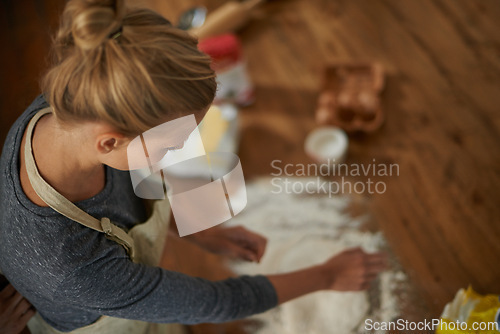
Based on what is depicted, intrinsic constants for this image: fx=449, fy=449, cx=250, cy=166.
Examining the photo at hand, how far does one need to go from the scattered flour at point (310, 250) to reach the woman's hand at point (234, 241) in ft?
0.41

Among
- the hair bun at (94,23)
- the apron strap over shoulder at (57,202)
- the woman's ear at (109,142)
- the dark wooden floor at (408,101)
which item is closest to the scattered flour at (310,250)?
the dark wooden floor at (408,101)

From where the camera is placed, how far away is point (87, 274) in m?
0.59

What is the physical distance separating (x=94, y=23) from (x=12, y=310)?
50cm

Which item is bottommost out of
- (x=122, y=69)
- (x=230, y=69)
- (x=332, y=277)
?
(x=332, y=277)

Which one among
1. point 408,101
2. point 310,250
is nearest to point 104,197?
point 310,250

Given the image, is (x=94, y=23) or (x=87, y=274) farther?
(x=87, y=274)

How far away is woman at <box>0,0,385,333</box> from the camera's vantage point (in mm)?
479

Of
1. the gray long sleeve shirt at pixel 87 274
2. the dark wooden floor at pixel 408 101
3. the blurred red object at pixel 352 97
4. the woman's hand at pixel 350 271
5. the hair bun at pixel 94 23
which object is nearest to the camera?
the hair bun at pixel 94 23

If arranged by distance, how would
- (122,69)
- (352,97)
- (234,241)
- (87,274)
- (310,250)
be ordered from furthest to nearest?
(352,97) < (310,250) < (234,241) < (87,274) < (122,69)

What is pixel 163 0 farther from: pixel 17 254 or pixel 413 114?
pixel 17 254

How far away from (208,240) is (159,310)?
0.29m

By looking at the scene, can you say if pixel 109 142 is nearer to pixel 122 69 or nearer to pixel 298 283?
pixel 122 69

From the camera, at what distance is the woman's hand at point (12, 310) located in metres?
0.71

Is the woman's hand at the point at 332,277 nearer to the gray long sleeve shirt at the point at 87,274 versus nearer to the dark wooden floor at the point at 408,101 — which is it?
the gray long sleeve shirt at the point at 87,274
